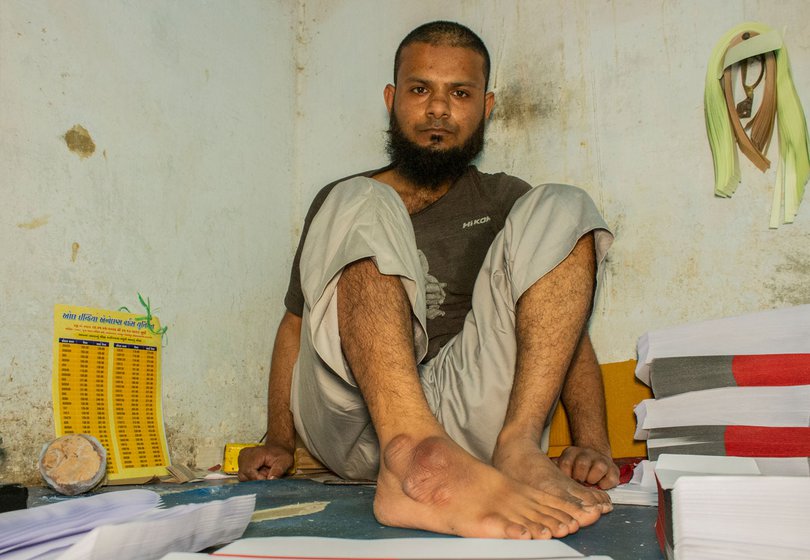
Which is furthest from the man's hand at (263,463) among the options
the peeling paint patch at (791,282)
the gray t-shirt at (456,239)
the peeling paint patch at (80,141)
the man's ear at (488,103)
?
the peeling paint patch at (791,282)

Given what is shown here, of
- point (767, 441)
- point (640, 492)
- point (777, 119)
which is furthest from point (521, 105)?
point (640, 492)

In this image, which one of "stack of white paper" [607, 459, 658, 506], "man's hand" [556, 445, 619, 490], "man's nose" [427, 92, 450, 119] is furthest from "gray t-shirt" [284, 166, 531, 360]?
"stack of white paper" [607, 459, 658, 506]

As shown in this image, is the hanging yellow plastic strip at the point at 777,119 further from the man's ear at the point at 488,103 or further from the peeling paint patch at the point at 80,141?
the peeling paint patch at the point at 80,141

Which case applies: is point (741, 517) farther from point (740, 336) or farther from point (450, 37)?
point (450, 37)

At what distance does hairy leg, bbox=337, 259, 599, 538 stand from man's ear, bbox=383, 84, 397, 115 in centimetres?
100

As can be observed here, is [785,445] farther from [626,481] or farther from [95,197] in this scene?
[95,197]

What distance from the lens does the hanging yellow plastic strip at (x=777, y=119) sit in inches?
57.5

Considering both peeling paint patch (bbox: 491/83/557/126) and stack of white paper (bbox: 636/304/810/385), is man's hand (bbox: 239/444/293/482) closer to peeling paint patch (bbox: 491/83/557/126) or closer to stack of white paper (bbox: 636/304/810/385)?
stack of white paper (bbox: 636/304/810/385)

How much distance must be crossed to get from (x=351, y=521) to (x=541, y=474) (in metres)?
0.25

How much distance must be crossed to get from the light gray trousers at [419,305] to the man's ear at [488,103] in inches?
26.2

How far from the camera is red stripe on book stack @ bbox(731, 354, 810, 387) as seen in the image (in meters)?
1.22

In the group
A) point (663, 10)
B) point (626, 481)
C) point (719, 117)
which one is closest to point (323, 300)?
point (626, 481)

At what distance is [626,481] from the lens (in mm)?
1286

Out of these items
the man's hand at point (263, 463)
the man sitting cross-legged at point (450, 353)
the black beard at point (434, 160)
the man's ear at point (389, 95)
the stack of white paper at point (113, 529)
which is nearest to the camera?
the stack of white paper at point (113, 529)
